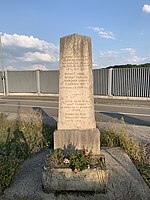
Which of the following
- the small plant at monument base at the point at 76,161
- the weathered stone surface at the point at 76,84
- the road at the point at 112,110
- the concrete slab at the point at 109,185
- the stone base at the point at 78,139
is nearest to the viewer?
the concrete slab at the point at 109,185

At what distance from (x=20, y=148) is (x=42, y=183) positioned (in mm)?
1840

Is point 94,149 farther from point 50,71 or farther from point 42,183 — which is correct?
point 50,71

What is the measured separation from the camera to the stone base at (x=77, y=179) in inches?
134

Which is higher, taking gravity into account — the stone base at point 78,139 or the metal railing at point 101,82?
the metal railing at point 101,82

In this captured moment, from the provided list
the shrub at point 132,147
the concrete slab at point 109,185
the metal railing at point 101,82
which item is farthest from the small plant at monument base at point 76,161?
the metal railing at point 101,82

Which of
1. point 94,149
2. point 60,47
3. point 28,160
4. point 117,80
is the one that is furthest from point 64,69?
point 117,80

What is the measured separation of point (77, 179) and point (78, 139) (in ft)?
3.62

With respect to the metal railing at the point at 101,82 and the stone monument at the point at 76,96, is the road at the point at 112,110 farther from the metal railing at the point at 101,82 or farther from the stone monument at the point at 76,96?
the stone monument at the point at 76,96

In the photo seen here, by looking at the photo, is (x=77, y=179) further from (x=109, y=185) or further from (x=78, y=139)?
(x=78, y=139)

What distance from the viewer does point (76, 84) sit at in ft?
14.4

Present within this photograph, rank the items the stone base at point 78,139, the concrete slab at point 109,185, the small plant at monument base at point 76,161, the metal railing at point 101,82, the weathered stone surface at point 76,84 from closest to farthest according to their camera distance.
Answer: the concrete slab at point 109,185 → the small plant at monument base at point 76,161 → the weathered stone surface at point 76,84 → the stone base at point 78,139 → the metal railing at point 101,82

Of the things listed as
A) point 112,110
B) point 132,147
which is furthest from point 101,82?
point 132,147

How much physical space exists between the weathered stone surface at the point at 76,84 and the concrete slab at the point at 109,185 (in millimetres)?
913

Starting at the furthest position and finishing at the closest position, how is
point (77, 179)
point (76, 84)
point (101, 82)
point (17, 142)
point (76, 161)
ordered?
point (101, 82)
point (17, 142)
point (76, 84)
point (76, 161)
point (77, 179)
